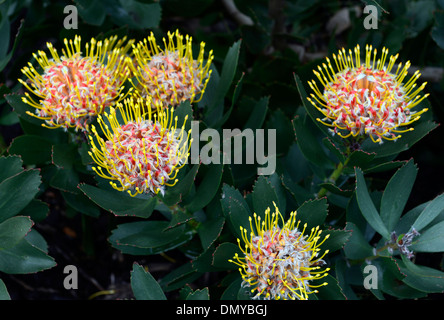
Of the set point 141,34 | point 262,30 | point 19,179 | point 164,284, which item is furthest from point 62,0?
point 164,284

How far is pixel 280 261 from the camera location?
105 cm

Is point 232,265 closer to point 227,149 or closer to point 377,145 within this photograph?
point 227,149

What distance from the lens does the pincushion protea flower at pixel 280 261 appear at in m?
1.05

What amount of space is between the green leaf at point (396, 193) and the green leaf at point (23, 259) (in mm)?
861

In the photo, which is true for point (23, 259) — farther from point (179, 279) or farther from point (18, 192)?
point (179, 279)

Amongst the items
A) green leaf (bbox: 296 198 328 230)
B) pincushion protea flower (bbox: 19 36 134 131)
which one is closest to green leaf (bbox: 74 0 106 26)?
pincushion protea flower (bbox: 19 36 134 131)

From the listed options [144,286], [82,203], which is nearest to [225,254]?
[144,286]

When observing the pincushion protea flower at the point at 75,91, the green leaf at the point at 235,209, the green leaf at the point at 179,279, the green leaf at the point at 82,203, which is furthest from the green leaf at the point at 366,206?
the green leaf at the point at 82,203

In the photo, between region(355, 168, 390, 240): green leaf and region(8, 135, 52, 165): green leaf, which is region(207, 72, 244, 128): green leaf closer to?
region(355, 168, 390, 240): green leaf

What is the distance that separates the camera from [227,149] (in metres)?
1.29

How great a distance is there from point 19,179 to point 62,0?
1037 millimetres

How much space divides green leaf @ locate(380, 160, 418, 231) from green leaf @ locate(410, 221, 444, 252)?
83 mm

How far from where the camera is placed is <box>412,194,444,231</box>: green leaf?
112 cm

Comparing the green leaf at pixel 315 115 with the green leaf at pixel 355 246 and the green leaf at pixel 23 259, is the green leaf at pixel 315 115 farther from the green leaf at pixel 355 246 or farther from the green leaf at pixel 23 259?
the green leaf at pixel 23 259
